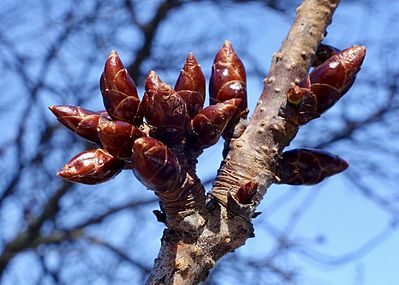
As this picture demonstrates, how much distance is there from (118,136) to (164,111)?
0.08m

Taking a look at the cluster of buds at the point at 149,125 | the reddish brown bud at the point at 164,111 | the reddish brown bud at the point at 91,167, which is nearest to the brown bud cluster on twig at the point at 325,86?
the cluster of buds at the point at 149,125

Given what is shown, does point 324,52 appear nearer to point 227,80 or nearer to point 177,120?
point 227,80

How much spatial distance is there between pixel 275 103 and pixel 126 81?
260mm

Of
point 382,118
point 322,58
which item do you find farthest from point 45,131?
point 322,58

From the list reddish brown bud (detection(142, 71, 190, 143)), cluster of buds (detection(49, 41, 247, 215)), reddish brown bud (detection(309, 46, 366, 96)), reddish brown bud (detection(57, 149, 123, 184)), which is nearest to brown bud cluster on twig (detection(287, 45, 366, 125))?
reddish brown bud (detection(309, 46, 366, 96))

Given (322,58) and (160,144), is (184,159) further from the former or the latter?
(322,58)

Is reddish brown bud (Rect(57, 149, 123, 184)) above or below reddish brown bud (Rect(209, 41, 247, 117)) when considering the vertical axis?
below

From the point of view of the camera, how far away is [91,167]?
42.7 inches

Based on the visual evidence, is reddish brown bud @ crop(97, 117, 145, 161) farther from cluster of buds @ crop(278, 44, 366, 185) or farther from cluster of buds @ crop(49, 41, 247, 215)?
cluster of buds @ crop(278, 44, 366, 185)

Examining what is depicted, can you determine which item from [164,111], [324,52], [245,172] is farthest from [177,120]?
[324,52]

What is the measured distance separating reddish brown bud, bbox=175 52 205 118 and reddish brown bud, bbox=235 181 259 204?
0.15 meters

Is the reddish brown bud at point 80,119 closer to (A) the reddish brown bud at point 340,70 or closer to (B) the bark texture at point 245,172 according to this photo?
(B) the bark texture at point 245,172

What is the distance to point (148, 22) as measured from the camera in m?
7.19

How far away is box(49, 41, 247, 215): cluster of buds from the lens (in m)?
1.02
